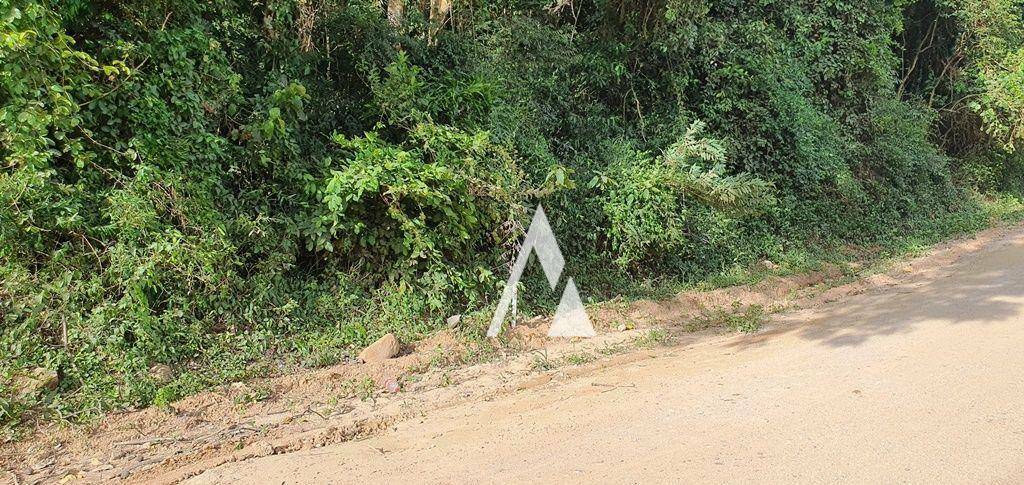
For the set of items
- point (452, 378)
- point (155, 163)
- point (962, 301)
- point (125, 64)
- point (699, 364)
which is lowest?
point (962, 301)

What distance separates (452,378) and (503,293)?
5.45ft

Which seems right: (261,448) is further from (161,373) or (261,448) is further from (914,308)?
(914,308)

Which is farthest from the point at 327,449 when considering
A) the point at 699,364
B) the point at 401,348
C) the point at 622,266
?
the point at 622,266

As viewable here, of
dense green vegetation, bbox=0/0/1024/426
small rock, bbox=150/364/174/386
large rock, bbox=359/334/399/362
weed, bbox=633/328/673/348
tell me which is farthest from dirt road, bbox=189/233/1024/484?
dense green vegetation, bbox=0/0/1024/426

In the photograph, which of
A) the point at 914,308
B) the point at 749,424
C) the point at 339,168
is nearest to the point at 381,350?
the point at 339,168

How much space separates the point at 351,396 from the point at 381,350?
2.46 ft

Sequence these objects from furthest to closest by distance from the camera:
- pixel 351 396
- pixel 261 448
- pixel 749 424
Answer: pixel 351 396 → pixel 261 448 → pixel 749 424

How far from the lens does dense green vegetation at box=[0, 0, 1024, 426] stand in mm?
5340

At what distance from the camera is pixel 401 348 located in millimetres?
6223

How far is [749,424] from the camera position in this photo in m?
4.07

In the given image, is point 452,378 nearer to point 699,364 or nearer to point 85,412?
point 699,364

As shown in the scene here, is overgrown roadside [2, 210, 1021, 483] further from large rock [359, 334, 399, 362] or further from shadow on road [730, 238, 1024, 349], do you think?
shadow on road [730, 238, 1024, 349]

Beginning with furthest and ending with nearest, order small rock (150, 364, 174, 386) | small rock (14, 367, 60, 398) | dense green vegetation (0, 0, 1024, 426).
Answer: dense green vegetation (0, 0, 1024, 426) → small rock (150, 364, 174, 386) → small rock (14, 367, 60, 398)

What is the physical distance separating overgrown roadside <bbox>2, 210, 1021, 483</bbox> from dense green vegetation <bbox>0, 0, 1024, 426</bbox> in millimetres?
373
